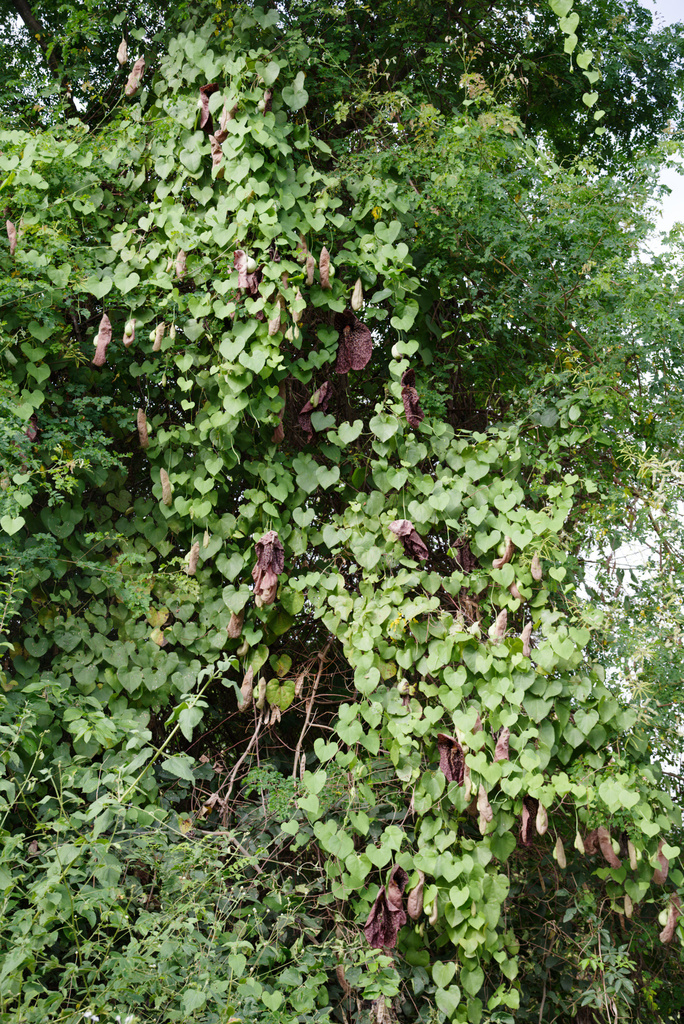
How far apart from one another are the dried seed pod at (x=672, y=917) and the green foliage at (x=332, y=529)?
0.08m

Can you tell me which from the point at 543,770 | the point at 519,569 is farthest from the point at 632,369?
the point at 543,770

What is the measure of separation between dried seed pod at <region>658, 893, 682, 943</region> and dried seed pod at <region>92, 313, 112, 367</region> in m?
2.42

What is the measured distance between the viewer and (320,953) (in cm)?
258

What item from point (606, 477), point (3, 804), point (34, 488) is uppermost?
point (606, 477)

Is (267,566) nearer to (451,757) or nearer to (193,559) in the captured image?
(193,559)

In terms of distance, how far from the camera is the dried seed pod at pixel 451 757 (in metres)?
2.55

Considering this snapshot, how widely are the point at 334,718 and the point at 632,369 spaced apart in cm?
163

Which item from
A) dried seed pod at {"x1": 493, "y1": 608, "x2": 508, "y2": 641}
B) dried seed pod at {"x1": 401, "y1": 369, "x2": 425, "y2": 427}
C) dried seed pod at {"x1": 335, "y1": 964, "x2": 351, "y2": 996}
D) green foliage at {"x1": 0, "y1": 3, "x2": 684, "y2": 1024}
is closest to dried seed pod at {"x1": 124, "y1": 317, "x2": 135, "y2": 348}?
green foliage at {"x1": 0, "y1": 3, "x2": 684, "y2": 1024}

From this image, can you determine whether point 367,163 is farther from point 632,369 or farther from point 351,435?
point 632,369

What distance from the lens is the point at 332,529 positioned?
283 cm

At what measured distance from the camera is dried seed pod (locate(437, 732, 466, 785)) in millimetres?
2547

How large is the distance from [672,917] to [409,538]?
1333 mm

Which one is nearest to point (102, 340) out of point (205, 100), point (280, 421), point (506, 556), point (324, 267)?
point (280, 421)

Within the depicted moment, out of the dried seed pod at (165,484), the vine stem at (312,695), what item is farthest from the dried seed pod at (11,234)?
the vine stem at (312,695)
